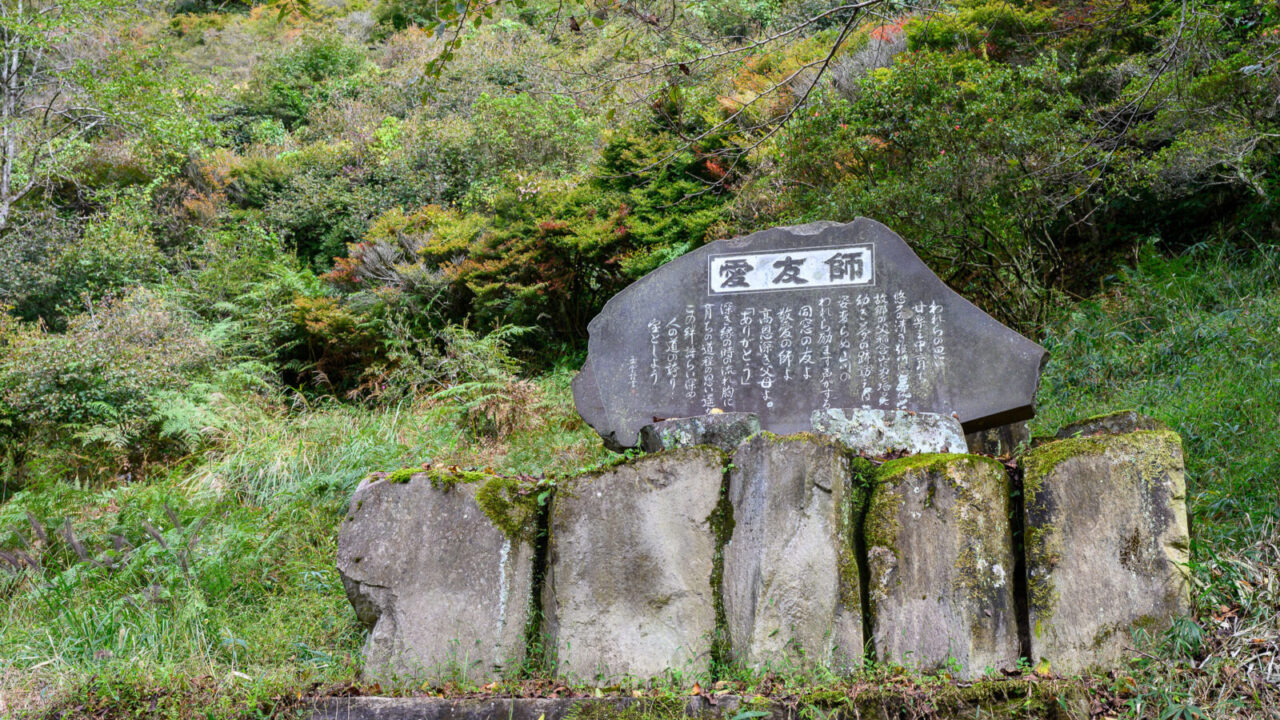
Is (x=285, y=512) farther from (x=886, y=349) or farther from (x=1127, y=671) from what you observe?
(x=1127, y=671)

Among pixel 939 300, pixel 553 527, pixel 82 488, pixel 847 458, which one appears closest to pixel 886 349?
pixel 939 300

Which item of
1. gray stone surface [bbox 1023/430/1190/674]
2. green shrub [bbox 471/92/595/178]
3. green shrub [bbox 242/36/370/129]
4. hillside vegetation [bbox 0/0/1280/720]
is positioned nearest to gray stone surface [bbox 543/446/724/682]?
hillside vegetation [bbox 0/0/1280/720]

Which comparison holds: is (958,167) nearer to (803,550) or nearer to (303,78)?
(803,550)

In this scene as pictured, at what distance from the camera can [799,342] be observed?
437 centimetres

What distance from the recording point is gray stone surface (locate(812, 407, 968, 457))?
3699 mm

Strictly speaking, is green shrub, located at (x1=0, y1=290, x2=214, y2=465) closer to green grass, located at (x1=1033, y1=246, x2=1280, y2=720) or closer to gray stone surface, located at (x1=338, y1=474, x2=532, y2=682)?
gray stone surface, located at (x1=338, y1=474, x2=532, y2=682)

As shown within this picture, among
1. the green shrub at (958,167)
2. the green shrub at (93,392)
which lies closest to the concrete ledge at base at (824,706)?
the green shrub at (958,167)

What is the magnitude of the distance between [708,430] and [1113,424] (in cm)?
160

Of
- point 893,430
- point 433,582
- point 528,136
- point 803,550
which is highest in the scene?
point 528,136

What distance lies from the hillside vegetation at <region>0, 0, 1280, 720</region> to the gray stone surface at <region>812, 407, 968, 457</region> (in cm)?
96

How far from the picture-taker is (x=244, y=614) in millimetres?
4082

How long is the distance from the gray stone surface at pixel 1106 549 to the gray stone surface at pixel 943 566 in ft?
0.34

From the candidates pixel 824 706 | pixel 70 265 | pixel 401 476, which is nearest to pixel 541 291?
pixel 401 476

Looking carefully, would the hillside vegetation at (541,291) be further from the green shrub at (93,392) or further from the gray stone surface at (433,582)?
the gray stone surface at (433,582)
